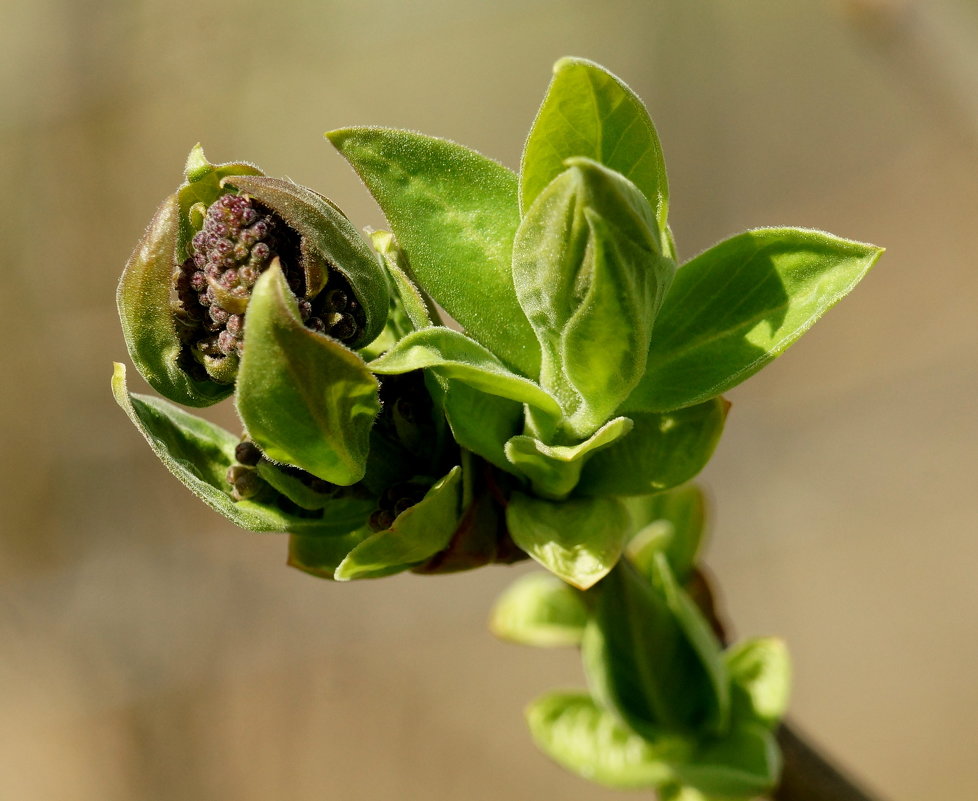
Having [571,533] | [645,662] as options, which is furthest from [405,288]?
[645,662]

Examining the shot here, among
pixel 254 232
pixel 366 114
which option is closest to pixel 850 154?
pixel 366 114

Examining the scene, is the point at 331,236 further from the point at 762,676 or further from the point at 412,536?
the point at 762,676

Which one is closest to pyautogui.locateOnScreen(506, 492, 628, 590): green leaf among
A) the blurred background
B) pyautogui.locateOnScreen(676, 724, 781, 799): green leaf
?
pyautogui.locateOnScreen(676, 724, 781, 799): green leaf

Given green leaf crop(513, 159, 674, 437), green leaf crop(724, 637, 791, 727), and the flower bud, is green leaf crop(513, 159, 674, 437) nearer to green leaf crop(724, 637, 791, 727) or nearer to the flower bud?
the flower bud

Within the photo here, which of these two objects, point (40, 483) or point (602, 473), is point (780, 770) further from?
point (40, 483)

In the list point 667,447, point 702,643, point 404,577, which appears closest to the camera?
point 667,447

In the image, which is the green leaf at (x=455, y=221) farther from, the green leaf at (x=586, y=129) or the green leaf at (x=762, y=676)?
the green leaf at (x=762, y=676)
